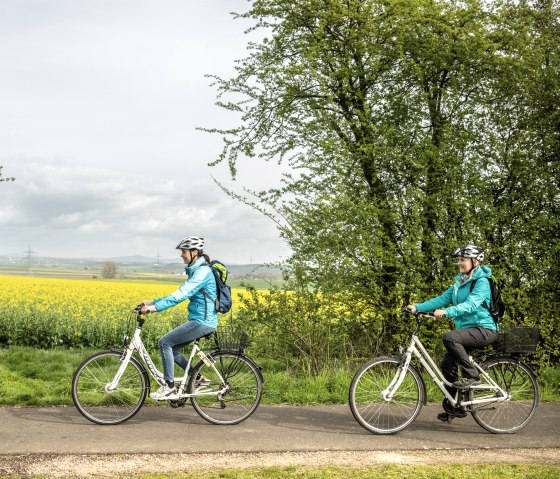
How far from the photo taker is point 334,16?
11508 mm

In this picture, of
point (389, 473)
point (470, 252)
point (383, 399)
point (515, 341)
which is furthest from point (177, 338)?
point (515, 341)

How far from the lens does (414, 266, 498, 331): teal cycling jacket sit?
6.91m

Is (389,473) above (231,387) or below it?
below

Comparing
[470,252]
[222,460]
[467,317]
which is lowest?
[222,460]

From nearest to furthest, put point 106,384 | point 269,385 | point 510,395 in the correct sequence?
1. point 106,384
2. point 510,395
3. point 269,385

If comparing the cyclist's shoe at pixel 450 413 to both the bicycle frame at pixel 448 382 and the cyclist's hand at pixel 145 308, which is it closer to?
the bicycle frame at pixel 448 382

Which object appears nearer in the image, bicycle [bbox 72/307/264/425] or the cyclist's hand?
the cyclist's hand

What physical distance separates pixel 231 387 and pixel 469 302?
2802mm

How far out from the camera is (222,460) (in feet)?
19.1

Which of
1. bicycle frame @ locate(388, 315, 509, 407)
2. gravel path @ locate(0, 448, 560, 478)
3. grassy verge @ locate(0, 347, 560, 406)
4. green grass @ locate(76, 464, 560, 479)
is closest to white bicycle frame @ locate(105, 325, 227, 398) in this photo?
gravel path @ locate(0, 448, 560, 478)

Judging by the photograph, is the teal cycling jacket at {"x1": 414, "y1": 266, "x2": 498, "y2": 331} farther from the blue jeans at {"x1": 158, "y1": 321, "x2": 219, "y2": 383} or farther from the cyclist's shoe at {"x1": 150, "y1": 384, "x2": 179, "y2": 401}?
the cyclist's shoe at {"x1": 150, "y1": 384, "x2": 179, "y2": 401}

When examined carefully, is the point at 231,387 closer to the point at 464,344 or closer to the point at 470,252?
the point at 464,344

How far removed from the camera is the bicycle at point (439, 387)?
693 centimetres

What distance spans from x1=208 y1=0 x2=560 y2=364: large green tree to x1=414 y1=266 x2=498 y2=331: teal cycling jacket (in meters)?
2.60
